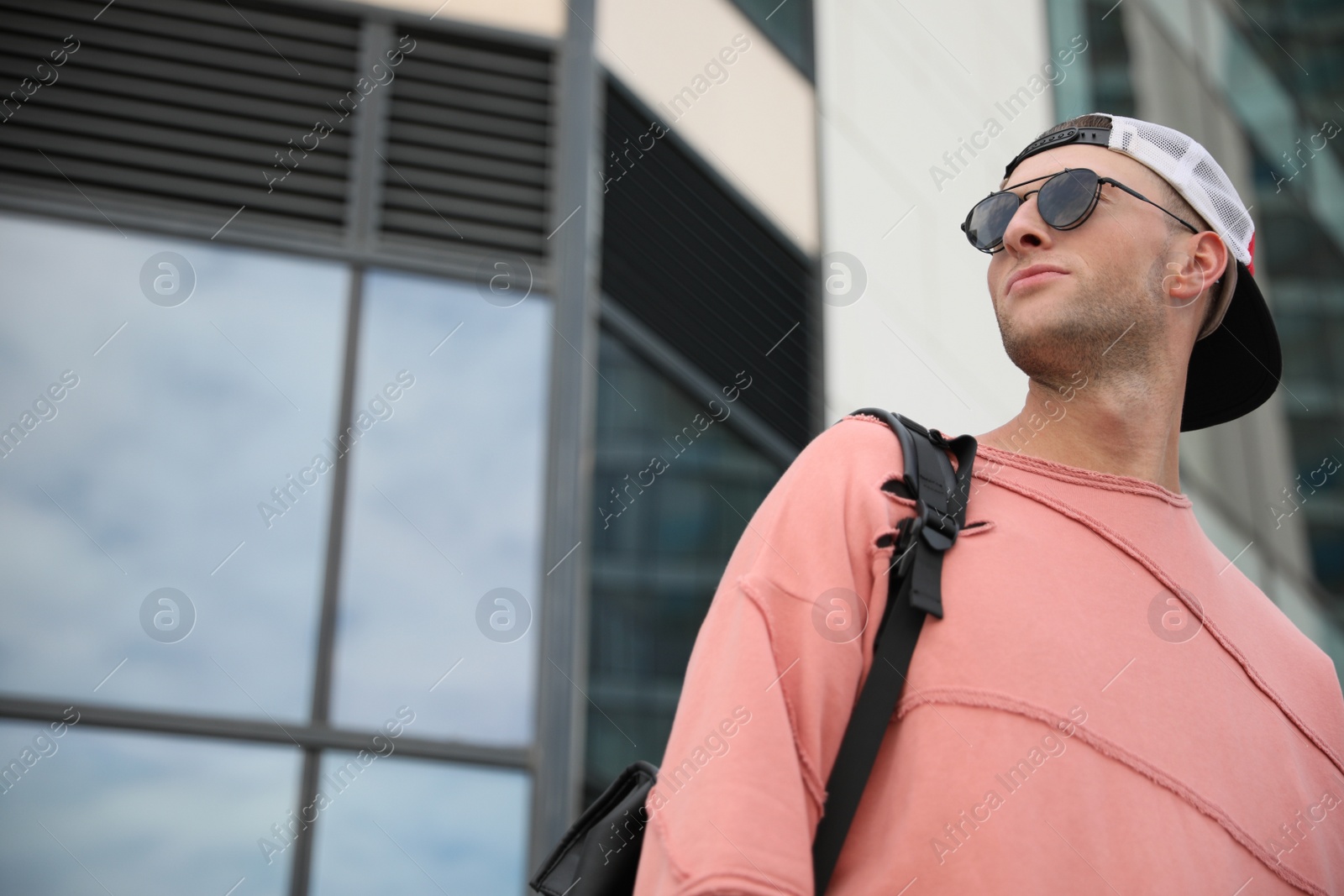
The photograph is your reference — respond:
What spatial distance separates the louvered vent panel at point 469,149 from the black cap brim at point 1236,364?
5.07m

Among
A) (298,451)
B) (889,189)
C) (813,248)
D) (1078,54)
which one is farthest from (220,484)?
(1078,54)

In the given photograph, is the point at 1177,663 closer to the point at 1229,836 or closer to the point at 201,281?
the point at 1229,836

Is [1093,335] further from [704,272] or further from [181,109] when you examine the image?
[181,109]

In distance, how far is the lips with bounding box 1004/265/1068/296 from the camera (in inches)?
96.1

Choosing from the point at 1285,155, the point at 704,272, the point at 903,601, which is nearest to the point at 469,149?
→ the point at 704,272

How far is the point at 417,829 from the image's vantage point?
20.4 ft

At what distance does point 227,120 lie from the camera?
7.28 m

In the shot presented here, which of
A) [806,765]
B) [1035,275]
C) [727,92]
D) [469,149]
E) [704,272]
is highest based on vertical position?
[727,92]

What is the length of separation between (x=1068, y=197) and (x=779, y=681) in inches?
46.2

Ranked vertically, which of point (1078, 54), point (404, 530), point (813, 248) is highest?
point (1078, 54)

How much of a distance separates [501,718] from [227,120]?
3.51m

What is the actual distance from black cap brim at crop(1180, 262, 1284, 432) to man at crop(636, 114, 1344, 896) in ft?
0.63

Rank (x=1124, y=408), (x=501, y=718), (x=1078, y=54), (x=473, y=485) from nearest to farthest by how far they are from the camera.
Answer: (x=1124, y=408) < (x=501, y=718) < (x=473, y=485) < (x=1078, y=54)

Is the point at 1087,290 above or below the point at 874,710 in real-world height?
above
